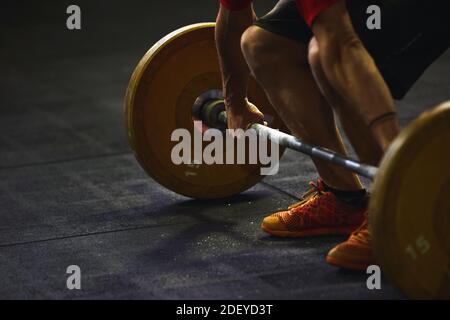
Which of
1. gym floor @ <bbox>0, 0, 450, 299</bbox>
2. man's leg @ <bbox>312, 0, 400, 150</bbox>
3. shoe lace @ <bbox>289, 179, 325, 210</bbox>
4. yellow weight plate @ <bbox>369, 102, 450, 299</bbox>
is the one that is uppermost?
man's leg @ <bbox>312, 0, 400, 150</bbox>

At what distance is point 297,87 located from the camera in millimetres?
2336

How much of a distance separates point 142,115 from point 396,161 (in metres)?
1.13

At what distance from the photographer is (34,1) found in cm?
795

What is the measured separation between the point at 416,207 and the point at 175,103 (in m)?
1.11

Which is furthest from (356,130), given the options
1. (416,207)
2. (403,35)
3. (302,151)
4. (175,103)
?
(175,103)

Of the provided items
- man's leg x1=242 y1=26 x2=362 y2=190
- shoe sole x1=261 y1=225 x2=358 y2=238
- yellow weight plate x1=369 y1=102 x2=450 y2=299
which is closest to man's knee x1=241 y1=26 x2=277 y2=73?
man's leg x1=242 y1=26 x2=362 y2=190

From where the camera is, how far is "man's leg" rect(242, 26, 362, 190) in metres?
A: 2.33

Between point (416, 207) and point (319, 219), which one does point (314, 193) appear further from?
point (416, 207)

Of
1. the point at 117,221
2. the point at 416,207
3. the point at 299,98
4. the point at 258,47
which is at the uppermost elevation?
the point at 258,47

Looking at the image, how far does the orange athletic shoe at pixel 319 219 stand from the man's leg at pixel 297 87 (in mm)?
94

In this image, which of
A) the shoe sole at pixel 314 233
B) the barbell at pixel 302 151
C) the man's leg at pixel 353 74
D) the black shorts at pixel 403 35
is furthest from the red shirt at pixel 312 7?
the shoe sole at pixel 314 233

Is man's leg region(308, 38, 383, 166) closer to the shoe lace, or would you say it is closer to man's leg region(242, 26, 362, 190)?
man's leg region(242, 26, 362, 190)

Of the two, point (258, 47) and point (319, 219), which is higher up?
point (258, 47)
